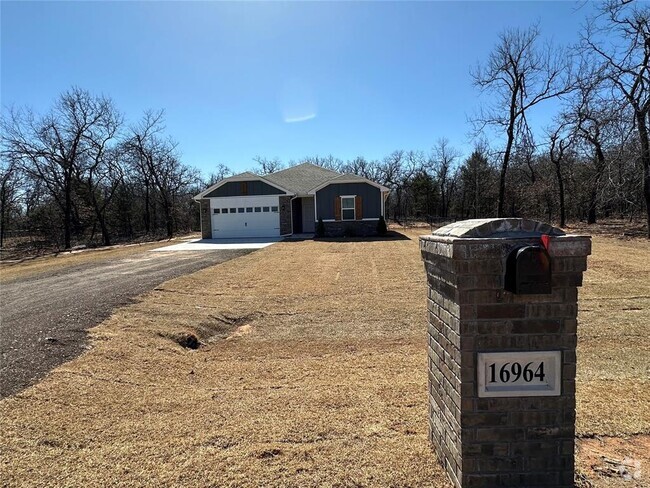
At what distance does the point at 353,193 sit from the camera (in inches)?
873

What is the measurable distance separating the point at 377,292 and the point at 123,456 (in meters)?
6.12

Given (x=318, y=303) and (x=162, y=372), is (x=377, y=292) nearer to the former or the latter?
(x=318, y=303)

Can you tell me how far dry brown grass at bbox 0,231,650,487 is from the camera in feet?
7.70

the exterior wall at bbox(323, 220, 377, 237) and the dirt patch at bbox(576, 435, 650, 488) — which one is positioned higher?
the exterior wall at bbox(323, 220, 377, 237)

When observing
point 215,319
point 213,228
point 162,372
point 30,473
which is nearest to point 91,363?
point 162,372

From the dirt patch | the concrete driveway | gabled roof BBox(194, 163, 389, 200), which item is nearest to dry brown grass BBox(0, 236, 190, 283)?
the concrete driveway

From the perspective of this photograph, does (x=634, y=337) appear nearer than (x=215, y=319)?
Yes

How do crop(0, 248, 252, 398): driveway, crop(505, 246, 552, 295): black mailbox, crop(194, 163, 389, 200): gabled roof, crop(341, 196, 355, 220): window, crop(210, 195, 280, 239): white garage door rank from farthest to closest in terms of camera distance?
crop(210, 195, 280, 239): white garage door
crop(341, 196, 355, 220): window
crop(194, 163, 389, 200): gabled roof
crop(0, 248, 252, 398): driveway
crop(505, 246, 552, 295): black mailbox

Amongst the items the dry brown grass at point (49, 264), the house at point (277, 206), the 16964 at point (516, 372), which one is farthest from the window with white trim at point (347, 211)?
the 16964 at point (516, 372)

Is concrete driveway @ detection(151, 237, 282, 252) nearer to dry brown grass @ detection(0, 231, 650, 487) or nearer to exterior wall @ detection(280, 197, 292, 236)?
exterior wall @ detection(280, 197, 292, 236)

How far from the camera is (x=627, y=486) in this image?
6.95 ft

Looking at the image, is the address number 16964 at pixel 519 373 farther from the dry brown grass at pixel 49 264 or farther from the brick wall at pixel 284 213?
the brick wall at pixel 284 213

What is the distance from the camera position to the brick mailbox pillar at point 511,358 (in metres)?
1.92

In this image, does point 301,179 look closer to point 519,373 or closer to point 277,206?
point 277,206
